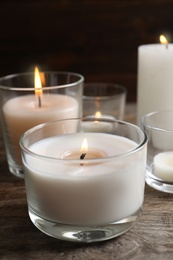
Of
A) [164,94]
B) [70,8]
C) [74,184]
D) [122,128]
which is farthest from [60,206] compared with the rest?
[70,8]

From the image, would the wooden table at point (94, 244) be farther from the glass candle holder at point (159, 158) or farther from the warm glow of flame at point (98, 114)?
the warm glow of flame at point (98, 114)

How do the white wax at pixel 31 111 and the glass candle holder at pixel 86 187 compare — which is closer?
the glass candle holder at pixel 86 187

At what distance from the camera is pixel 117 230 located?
49 cm

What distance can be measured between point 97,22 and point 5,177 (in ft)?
3.16

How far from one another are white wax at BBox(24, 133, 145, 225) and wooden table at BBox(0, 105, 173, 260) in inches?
1.3

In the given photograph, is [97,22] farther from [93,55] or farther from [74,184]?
[74,184]

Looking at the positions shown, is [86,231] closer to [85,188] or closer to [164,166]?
[85,188]

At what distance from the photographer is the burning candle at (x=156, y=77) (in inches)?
28.5

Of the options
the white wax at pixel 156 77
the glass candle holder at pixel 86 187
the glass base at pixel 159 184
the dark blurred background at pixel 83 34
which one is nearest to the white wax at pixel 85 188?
the glass candle holder at pixel 86 187

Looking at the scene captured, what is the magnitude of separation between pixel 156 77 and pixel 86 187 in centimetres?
34

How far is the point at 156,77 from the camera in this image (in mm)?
734

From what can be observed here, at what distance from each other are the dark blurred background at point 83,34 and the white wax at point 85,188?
1.08m

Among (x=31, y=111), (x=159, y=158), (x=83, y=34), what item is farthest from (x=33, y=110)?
(x=83, y=34)

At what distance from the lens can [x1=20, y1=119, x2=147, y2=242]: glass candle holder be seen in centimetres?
45
